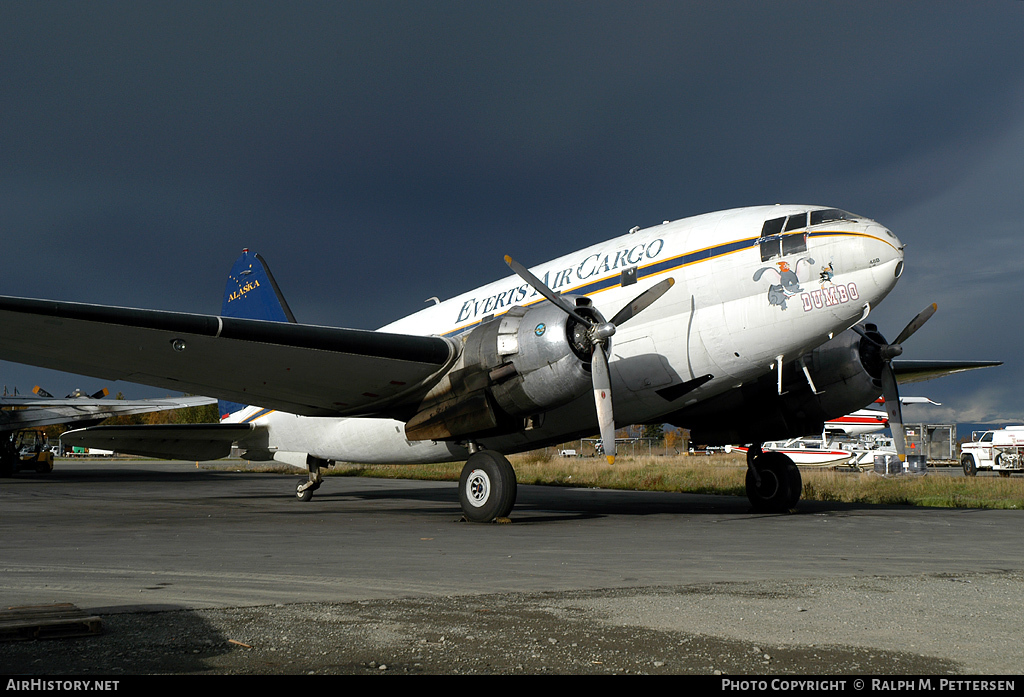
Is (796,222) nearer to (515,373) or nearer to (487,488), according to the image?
(515,373)

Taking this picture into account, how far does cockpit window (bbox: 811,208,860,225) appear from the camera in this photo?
11.1 m

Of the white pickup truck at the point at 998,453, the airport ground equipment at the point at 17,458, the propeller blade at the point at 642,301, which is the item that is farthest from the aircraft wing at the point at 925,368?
the airport ground equipment at the point at 17,458

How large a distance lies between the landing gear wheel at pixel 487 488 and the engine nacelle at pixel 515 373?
465 mm

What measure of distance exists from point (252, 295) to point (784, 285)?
14.2 meters

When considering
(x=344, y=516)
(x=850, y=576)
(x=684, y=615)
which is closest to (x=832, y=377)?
(x=850, y=576)

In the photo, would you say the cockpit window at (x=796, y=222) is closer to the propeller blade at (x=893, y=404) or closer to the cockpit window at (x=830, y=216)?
the cockpit window at (x=830, y=216)

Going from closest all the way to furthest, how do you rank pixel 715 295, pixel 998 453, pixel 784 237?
pixel 784 237 < pixel 715 295 < pixel 998 453

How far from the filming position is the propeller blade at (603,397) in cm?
1045

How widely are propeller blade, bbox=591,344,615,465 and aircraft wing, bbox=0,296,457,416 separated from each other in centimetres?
258

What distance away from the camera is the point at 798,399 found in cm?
1430

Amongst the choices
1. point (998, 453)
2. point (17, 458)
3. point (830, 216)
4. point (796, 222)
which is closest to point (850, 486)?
point (830, 216)

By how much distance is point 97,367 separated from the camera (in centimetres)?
1173

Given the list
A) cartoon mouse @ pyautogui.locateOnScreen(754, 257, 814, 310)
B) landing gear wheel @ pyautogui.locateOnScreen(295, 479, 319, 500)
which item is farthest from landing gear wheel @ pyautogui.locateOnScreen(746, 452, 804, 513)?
landing gear wheel @ pyautogui.locateOnScreen(295, 479, 319, 500)
